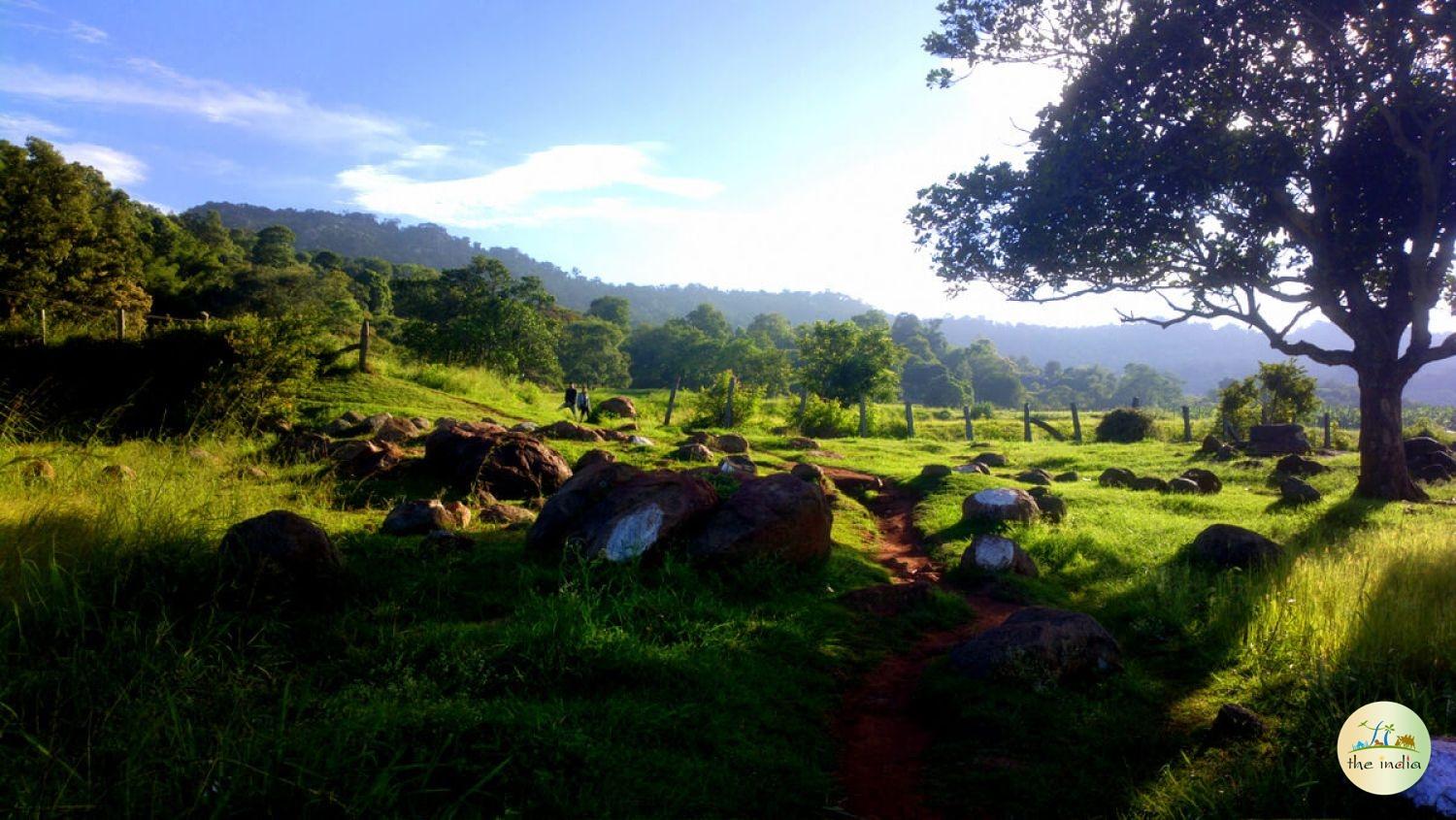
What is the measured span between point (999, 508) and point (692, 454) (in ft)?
21.0

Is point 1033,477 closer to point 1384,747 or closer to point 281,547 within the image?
point 1384,747

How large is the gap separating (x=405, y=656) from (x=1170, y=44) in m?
15.1

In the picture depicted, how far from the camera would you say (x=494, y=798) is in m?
3.59

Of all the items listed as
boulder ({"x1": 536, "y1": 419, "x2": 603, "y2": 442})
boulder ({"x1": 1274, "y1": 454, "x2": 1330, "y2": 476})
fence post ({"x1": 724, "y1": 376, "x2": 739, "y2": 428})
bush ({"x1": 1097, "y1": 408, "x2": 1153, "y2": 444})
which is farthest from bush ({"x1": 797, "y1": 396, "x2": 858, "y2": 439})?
boulder ({"x1": 1274, "y1": 454, "x2": 1330, "y2": 476})

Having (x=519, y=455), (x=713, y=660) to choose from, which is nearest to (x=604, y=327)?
(x=519, y=455)

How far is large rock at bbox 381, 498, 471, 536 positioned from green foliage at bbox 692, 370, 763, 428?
19.6m

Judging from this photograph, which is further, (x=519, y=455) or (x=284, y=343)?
(x=284, y=343)

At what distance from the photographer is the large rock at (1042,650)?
5.66 m

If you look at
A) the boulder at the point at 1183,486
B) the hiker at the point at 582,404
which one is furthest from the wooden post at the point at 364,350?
the boulder at the point at 1183,486

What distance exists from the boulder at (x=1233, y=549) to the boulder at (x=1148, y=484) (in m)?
6.90

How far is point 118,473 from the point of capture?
755cm

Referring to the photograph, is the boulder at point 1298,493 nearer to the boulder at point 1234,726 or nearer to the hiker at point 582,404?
the boulder at point 1234,726

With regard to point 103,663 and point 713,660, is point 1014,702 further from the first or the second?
point 103,663

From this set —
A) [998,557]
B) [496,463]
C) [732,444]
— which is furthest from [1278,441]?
[496,463]
